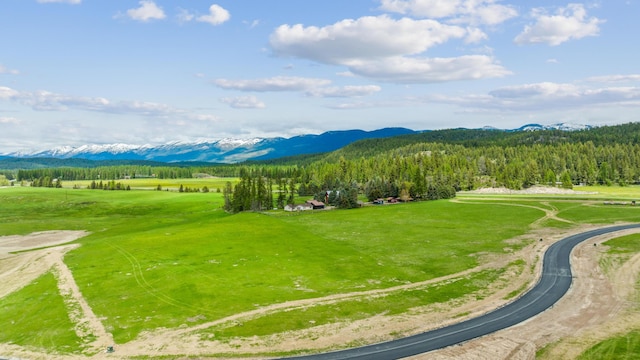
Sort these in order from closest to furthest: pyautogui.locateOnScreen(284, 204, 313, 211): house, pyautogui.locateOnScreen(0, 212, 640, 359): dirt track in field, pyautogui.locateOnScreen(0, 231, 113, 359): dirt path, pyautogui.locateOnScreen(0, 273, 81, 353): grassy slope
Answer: pyautogui.locateOnScreen(0, 212, 640, 359): dirt track in field
pyautogui.locateOnScreen(0, 273, 81, 353): grassy slope
pyautogui.locateOnScreen(0, 231, 113, 359): dirt path
pyautogui.locateOnScreen(284, 204, 313, 211): house

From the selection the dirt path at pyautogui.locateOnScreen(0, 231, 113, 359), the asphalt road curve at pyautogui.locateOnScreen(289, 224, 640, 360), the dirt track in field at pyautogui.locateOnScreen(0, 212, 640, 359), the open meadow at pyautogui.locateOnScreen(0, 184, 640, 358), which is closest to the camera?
the asphalt road curve at pyautogui.locateOnScreen(289, 224, 640, 360)

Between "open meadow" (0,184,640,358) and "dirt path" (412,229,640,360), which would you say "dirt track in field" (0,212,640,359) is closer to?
"dirt path" (412,229,640,360)

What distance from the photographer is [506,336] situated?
128 ft

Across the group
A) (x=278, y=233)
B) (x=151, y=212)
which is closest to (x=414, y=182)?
(x=278, y=233)

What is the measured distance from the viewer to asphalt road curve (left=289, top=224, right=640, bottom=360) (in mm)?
36562

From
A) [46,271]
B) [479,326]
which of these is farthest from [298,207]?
[479,326]

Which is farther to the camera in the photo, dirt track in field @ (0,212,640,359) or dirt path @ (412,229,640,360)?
dirt track in field @ (0,212,640,359)

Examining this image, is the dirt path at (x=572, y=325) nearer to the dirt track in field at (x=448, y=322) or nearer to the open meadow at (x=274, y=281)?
the dirt track in field at (x=448, y=322)

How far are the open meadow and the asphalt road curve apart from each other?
1.58 metres

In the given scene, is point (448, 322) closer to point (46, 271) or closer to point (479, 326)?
point (479, 326)

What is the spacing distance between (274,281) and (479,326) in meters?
29.8

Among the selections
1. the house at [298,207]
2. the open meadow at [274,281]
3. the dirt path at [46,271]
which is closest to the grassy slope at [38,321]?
the open meadow at [274,281]

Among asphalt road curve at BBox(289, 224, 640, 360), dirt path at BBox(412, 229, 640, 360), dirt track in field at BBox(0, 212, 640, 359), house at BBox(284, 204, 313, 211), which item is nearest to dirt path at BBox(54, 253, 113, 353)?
dirt track in field at BBox(0, 212, 640, 359)

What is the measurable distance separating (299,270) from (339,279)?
27.9 feet
